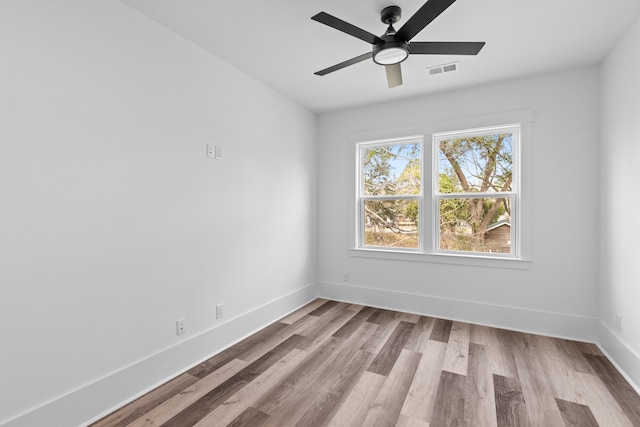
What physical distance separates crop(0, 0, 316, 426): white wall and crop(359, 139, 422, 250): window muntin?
1.70 m

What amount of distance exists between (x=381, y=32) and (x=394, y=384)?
2.65 m

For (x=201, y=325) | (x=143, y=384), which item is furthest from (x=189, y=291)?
(x=143, y=384)

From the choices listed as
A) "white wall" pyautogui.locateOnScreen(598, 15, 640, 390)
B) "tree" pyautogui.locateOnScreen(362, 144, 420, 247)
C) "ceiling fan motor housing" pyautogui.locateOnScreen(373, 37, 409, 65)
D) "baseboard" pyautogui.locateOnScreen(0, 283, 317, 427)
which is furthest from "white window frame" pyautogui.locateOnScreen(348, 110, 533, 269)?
"baseboard" pyautogui.locateOnScreen(0, 283, 317, 427)

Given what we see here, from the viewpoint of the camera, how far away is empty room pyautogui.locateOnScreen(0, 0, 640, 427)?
171 cm

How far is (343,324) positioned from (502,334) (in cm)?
161

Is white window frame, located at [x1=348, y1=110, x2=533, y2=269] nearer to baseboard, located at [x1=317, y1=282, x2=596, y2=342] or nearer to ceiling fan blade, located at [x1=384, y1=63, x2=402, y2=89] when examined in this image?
baseboard, located at [x1=317, y1=282, x2=596, y2=342]

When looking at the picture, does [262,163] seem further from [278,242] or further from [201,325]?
[201,325]

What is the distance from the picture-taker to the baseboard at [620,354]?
7.10ft

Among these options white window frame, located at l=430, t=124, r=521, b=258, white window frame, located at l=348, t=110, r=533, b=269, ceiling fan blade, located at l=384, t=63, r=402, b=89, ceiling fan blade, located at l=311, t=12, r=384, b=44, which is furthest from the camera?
white window frame, located at l=430, t=124, r=521, b=258

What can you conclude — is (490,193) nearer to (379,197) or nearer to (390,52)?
(379,197)

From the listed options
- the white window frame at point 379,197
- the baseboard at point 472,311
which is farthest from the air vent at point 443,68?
the baseboard at point 472,311

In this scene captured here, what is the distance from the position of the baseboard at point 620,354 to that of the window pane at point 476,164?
1.55m

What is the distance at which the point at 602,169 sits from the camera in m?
2.79

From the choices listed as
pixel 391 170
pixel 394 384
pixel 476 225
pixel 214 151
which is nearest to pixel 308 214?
pixel 391 170
